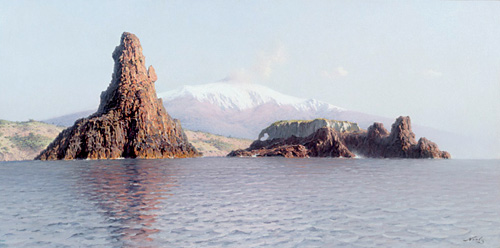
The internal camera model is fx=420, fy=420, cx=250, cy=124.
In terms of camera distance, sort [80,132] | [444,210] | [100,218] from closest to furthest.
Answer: [100,218], [444,210], [80,132]

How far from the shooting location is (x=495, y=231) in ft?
72.0

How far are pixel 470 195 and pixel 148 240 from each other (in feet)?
106

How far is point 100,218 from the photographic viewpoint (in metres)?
24.9

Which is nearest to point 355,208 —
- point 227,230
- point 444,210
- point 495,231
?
point 444,210

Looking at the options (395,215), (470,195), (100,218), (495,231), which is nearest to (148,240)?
(100,218)

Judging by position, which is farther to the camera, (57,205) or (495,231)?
(57,205)

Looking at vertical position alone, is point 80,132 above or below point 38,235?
above

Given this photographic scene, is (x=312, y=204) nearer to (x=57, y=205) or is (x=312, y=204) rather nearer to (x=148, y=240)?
(x=148, y=240)

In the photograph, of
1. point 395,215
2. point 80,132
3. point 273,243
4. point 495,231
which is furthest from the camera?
point 80,132

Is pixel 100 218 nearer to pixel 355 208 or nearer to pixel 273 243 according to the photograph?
pixel 273 243

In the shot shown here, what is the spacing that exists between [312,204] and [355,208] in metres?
3.38
